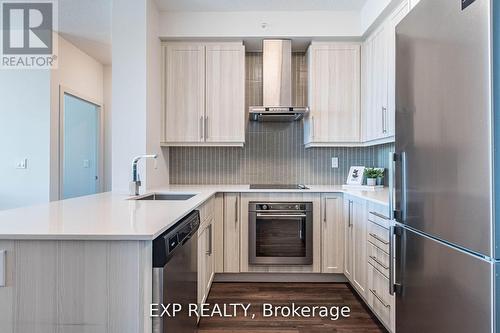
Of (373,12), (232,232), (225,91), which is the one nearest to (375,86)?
(373,12)

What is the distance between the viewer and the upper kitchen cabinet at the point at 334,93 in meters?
3.36

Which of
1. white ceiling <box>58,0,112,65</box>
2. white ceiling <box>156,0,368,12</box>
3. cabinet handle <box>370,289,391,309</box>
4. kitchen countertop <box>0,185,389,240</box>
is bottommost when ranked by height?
cabinet handle <box>370,289,391,309</box>

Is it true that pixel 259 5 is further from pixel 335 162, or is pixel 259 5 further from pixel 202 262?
pixel 202 262

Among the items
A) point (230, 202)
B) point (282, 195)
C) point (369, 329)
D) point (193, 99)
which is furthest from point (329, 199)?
point (193, 99)

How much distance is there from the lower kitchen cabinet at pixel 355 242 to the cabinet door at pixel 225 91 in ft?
4.25

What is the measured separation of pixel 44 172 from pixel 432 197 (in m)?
4.12

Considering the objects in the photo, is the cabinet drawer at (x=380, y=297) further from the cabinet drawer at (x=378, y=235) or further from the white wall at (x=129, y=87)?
the white wall at (x=129, y=87)

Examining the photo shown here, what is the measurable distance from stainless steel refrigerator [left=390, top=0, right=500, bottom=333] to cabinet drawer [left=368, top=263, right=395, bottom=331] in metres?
0.27

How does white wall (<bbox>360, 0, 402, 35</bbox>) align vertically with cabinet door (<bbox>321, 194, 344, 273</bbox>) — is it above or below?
above

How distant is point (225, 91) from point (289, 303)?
2.06 meters

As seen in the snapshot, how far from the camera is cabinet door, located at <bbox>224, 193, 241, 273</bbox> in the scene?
3.10 metres

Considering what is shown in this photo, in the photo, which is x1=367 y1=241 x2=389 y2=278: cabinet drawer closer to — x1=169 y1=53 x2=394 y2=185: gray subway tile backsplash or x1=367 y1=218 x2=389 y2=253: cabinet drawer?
x1=367 y1=218 x2=389 y2=253: cabinet drawer

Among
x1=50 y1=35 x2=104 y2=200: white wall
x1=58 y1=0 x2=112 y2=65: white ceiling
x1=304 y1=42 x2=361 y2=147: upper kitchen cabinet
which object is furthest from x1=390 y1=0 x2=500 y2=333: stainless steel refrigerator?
x1=50 y1=35 x2=104 y2=200: white wall

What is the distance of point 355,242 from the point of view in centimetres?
278
